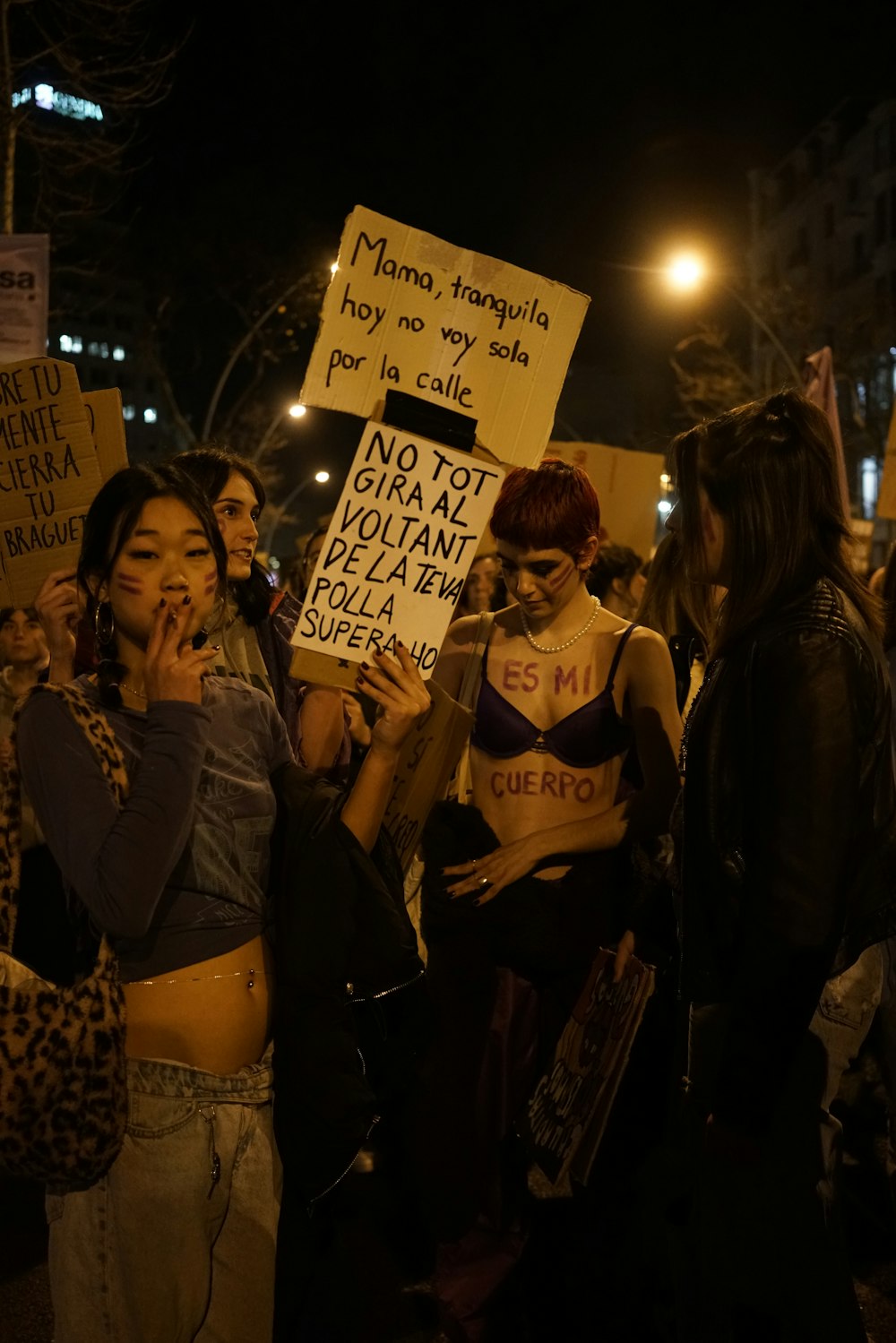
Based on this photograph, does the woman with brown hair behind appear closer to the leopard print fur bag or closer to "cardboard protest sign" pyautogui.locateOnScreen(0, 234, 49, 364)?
the leopard print fur bag

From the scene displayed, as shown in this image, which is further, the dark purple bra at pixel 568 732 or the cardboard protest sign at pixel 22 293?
the cardboard protest sign at pixel 22 293

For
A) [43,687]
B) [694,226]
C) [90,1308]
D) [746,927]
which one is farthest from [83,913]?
[694,226]

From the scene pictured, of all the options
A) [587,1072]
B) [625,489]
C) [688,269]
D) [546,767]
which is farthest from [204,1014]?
[688,269]

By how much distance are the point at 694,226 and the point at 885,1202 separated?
56.9 metres

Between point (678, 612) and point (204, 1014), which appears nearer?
point (204, 1014)

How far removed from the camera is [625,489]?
9.38 metres

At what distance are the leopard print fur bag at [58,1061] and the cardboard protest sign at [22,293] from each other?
5.85 metres

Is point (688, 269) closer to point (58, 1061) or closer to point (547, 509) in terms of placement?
point (547, 509)

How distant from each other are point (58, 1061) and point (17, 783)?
506 mm

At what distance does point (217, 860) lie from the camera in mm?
2514

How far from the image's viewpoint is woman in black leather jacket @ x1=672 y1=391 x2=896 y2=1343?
7.79ft

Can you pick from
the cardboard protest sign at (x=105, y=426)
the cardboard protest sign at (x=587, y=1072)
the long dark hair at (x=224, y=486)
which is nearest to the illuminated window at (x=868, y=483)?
the cardboard protest sign at (x=105, y=426)

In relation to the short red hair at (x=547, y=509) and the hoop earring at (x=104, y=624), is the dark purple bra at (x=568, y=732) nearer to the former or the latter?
the short red hair at (x=547, y=509)

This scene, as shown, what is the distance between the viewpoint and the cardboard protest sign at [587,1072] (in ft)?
11.1
